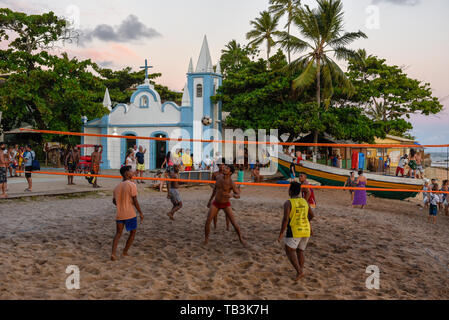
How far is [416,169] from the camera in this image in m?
14.6

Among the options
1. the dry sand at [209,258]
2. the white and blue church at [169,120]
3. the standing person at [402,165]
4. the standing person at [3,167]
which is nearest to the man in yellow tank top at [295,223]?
the dry sand at [209,258]

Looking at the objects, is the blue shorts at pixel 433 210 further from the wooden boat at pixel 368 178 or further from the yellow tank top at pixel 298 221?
the yellow tank top at pixel 298 221

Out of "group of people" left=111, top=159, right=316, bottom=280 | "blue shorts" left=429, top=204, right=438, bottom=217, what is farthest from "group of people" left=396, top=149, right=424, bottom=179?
"group of people" left=111, top=159, right=316, bottom=280

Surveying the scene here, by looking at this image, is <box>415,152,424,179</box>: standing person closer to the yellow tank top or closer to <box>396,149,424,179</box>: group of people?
<box>396,149,424,179</box>: group of people

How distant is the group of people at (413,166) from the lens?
46.8 ft

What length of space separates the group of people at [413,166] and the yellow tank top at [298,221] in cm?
973

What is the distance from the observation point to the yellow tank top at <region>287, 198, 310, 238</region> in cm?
525

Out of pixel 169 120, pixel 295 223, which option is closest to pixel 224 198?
pixel 295 223

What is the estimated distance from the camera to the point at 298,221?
527cm

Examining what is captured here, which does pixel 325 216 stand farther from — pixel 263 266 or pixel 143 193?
pixel 143 193

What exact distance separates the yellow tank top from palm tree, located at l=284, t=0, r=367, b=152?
1659 cm

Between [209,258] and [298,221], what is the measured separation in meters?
1.97
